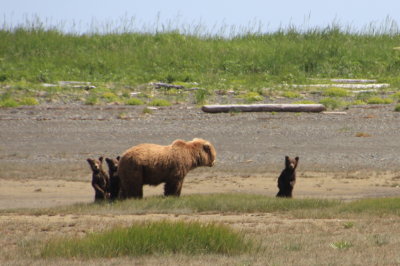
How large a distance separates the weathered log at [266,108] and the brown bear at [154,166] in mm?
9070

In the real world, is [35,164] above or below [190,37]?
below

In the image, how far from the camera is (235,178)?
710 inches

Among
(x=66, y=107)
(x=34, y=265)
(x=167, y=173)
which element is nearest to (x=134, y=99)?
(x=66, y=107)

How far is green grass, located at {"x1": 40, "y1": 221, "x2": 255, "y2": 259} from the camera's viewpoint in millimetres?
10078

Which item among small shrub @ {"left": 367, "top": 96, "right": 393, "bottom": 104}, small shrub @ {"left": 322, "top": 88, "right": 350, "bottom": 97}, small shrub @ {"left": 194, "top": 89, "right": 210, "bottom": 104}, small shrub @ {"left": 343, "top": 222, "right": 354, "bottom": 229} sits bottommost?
small shrub @ {"left": 343, "top": 222, "right": 354, "bottom": 229}

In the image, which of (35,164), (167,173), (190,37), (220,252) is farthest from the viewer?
(190,37)

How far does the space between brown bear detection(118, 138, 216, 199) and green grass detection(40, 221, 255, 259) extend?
13.2 ft

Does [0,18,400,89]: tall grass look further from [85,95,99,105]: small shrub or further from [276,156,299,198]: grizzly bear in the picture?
[276,156,299,198]: grizzly bear

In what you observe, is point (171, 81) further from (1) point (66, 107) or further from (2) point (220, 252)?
(2) point (220, 252)

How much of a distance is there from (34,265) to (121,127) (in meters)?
13.5

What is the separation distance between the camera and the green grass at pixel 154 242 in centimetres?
1008

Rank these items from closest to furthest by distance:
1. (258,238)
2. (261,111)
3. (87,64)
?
(258,238)
(261,111)
(87,64)

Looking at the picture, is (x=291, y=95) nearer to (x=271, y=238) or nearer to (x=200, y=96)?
(x=200, y=96)

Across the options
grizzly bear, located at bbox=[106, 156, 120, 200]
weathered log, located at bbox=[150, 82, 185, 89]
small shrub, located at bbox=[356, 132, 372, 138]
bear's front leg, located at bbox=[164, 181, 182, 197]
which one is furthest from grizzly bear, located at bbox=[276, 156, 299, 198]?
weathered log, located at bbox=[150, 82, 185, 89]
